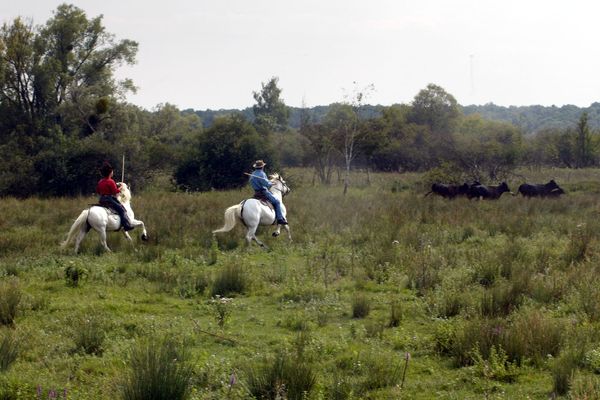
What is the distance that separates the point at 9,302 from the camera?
9.05 metres

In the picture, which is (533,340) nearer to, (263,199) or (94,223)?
(263,199)

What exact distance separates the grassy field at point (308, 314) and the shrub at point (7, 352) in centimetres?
2

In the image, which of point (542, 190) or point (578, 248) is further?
point (542, 190)

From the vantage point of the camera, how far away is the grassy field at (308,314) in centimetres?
628

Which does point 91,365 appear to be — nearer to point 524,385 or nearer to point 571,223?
point 524,385

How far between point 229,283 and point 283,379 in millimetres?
5339

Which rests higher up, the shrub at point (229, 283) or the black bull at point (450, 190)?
the black bull at point (450, 190)

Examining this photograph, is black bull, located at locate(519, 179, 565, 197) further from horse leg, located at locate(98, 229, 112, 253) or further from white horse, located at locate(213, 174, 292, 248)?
horse leg, located at locate(98, 229, 112, 253)

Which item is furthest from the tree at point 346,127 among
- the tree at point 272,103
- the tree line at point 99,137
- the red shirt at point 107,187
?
the tree at point 272,103

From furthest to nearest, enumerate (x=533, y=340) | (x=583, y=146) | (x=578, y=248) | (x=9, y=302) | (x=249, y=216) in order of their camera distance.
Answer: (x=583, y=146) < (x=249, y=216) < (x=578, y=248) < (x=9, y=302) < (x=533, y=340)

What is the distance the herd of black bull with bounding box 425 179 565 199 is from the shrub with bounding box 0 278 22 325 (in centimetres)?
2155

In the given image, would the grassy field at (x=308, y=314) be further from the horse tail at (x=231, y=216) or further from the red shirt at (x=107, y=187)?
the red shirt at (x=107, y=187)

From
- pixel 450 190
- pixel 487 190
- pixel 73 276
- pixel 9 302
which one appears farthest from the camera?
pixel 450 190

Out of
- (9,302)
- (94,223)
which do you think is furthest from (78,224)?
(9,302)
